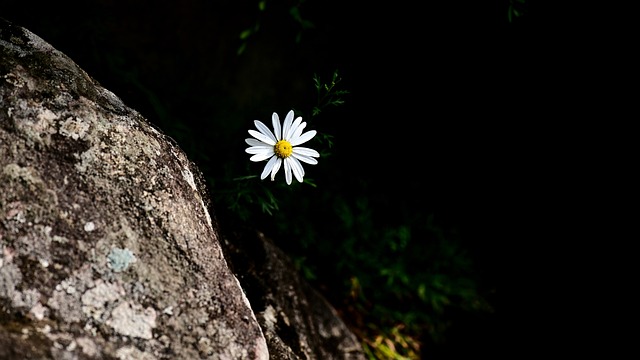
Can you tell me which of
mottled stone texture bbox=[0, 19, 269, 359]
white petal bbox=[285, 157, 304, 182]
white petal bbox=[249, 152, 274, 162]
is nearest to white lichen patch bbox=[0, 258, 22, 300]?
mottled stone texture bbox=[0, 19, 269, 359]

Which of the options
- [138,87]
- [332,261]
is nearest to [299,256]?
[332,261]

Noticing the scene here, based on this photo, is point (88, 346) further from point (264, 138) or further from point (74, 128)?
point (264, 138)

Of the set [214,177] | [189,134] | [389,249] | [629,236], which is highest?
[189,134]

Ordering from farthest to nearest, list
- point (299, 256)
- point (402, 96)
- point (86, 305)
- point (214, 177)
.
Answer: point (402, 96) < point (299, 256) < point (214, 177) < point (86, 305)

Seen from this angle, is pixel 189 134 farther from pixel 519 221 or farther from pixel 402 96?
pixel 519 221

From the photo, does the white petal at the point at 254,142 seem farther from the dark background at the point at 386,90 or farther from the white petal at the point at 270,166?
the dark background at the point at 386,90

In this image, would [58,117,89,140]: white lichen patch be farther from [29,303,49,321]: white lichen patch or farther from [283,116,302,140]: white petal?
[283,116,302,140]: white petal

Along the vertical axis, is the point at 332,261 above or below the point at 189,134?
below
